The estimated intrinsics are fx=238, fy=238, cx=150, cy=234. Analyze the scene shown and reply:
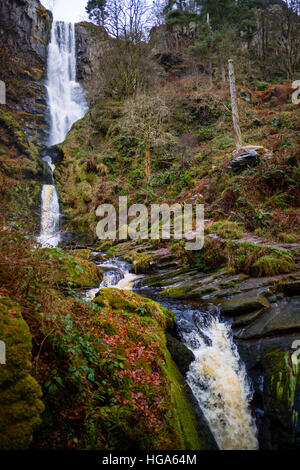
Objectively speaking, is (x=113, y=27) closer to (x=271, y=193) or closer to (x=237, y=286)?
(x=271, y=193)

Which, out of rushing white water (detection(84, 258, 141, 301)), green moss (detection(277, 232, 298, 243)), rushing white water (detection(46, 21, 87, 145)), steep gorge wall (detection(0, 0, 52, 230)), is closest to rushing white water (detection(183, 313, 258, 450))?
rushing white water (detection(84, 258, 141, 301))

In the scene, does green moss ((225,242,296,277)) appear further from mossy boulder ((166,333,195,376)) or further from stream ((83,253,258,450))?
mossy boulder ((166,333,195,376))

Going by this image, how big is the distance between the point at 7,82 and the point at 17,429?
33.1 meters

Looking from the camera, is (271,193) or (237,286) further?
(271,193)

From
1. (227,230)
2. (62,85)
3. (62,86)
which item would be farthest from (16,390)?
(62,85)

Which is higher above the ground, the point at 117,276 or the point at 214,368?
the point at 117,276

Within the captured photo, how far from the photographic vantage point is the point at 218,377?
13.8 feet

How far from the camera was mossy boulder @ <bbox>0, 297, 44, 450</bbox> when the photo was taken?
6.30ft

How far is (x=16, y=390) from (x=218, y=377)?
3.40 metres

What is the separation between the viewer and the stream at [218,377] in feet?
11.8

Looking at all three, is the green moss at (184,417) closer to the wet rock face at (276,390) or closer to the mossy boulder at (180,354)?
the mossy boulder at (180,354)

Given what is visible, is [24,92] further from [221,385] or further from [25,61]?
[221,385]

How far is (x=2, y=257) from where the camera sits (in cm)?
259

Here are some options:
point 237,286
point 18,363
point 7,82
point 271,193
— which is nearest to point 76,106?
point 7,82
